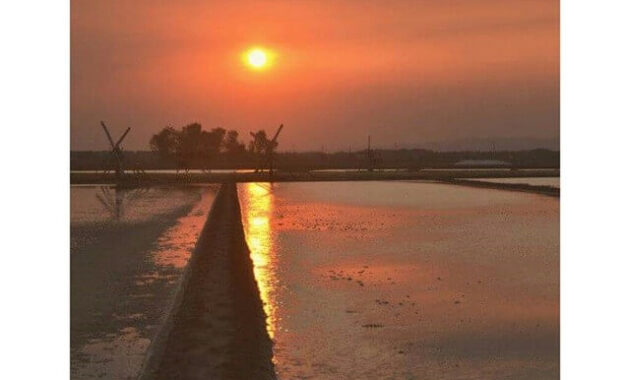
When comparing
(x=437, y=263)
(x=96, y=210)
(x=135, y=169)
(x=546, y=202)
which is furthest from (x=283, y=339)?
(x=135, y=169)

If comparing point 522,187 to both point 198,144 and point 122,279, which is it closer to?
point 122,279

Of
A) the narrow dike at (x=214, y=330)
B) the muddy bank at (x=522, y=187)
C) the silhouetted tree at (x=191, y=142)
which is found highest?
the silhouetted tree at (x=191, y=142)

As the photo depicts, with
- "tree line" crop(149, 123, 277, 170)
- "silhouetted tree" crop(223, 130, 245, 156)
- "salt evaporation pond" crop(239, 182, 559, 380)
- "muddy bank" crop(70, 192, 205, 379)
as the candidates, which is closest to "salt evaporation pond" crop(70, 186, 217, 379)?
"muddy bank" crop(70, 192, 205, 379)

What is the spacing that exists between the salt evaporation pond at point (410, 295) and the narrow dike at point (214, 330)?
0.23m

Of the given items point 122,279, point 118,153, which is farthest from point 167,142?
point 122,279

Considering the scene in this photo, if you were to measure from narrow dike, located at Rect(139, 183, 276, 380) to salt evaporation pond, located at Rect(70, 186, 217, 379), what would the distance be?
8.1 inches

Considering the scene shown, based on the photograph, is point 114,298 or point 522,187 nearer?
point 114,298

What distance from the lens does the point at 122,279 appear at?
1176 centimetres

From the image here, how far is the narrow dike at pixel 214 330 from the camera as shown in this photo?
23.6 feet

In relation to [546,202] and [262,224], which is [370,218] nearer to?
[262,224]

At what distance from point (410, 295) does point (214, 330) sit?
11.0 ft

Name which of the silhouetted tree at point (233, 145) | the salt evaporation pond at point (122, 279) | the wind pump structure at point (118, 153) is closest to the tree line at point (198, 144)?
the silhouetted tree at point (233, 145)

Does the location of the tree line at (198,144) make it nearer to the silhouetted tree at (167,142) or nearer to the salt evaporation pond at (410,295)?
the silhouetted tree at (167,142)
